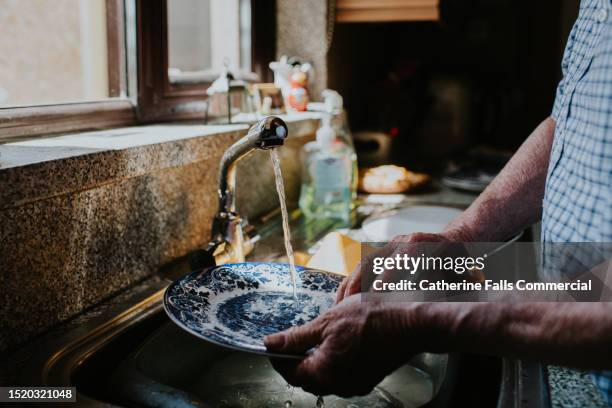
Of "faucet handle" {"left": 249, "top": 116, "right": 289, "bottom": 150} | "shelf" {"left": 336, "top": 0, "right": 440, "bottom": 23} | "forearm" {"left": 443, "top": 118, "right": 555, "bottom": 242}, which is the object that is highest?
"shelf" {"left": 336, "top": 0, "right": 440, "bottom": 23}

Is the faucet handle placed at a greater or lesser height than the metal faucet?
greater

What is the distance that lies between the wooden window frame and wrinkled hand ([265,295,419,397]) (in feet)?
2.39

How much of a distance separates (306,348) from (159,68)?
973mm

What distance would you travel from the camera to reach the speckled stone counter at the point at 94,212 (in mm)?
891

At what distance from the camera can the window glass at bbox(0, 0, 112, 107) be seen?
117 centimetres

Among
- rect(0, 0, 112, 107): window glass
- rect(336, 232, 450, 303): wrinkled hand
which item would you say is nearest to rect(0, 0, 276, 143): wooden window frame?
rect(0, 0, 112, 107): window glass

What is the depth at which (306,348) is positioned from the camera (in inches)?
28.9

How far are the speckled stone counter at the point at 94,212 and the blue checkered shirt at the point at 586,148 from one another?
719 mm

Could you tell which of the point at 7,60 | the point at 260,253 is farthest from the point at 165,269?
the point at 7,60

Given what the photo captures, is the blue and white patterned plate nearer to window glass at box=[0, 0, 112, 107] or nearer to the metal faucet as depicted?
the metal faucet

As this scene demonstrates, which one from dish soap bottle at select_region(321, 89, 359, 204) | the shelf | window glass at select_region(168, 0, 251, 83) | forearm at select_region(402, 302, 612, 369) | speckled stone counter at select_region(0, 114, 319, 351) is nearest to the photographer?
forearm at select_region(402, 302, 612, 369)

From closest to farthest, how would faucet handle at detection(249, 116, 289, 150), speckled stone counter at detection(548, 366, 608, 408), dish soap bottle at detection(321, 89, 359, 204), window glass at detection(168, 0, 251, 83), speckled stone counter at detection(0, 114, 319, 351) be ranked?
1. speckled stone counter at detection(548, 366, 608, 408)
2. speckled stone counter at detection(0, 114, 319, 351)
3. faucet handle at detection(249, 116, 289, 150)
4. window glass at detection(168, 0, 251, 83)
5. dish soap bottle at detection(321, 89, 359, 204)

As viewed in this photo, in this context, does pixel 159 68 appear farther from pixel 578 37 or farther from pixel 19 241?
pixel 578 37

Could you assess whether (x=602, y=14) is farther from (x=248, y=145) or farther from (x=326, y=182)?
(x=326, y=182)
